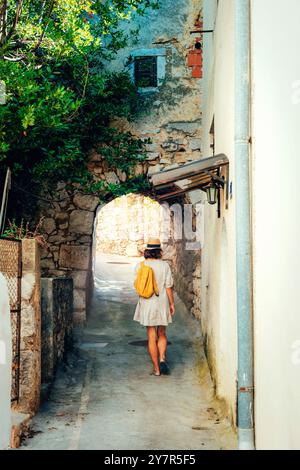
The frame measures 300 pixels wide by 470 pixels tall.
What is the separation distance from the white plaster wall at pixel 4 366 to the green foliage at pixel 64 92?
4.75 m

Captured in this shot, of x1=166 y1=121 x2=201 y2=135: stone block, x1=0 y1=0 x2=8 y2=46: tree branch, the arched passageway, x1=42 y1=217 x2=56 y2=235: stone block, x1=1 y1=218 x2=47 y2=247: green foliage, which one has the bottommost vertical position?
the arched passageway

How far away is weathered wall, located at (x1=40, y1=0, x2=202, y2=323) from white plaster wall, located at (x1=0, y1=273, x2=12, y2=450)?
7.20m

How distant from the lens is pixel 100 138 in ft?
33.5

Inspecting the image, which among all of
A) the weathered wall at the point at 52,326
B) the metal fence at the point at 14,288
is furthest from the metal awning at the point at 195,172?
the weathered wall at the point at 52,326

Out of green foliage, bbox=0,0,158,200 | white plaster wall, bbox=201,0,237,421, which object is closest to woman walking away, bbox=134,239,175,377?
white plaster wall, bbox=201,0,237,421

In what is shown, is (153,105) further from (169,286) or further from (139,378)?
(139,378)

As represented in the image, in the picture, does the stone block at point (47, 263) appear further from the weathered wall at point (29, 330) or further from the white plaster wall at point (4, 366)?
the white plaster wall at point (4, 366)

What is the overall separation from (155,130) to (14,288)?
224 inches

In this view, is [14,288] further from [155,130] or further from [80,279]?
[155,130]

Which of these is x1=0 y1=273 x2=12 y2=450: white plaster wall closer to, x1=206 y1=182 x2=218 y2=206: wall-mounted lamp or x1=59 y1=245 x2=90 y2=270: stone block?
x1=206 y1=182 x2=218 y2=206: wall-mounted lamp

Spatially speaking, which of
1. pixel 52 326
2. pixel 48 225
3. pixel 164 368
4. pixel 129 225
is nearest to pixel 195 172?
pixel 52 326

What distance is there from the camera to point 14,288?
532 centimetres

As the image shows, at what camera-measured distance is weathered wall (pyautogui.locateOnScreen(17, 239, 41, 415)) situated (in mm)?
5316
